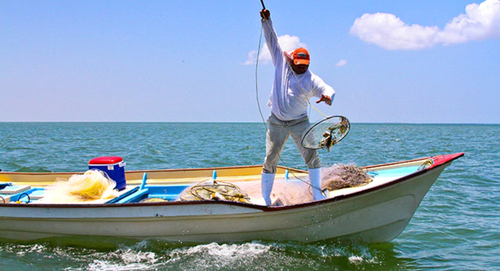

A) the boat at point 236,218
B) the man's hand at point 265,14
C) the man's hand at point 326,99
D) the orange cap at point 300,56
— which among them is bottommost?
the boat at point 236,218

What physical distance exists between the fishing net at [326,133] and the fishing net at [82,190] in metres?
2.93

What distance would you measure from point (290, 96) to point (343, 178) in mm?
1749

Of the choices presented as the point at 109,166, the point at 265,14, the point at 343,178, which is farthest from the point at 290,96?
the point at 109,166

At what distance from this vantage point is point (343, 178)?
582 cm

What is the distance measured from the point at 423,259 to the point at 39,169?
1263 cm

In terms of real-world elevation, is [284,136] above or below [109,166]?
above

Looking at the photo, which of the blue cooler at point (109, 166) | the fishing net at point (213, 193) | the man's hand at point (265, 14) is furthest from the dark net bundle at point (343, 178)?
the blue cooler at point (109, 166)

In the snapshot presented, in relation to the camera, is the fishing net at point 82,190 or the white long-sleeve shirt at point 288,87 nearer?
the white long-sleeve shirt at point 288,87

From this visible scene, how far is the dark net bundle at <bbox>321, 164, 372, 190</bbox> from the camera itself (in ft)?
18.9

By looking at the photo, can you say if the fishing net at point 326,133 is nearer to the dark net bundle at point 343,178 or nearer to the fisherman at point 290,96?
the fisherman at point 290,96

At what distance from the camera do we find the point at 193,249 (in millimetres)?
5125

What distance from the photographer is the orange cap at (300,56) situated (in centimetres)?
464

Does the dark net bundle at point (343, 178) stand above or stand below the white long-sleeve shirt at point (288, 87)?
below

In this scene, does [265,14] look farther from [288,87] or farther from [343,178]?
[343,178]
